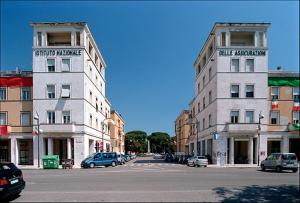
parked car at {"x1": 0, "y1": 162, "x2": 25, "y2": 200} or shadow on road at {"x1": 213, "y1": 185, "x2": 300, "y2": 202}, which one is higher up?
parked car at {"x1": 0, "y1": 162, "x2": 25, "y2": 200}

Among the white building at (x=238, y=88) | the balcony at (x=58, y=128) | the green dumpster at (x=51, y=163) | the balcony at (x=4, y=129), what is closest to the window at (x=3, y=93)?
the balcony at (x=4, y=129)

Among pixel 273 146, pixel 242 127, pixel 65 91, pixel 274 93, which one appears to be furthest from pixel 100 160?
pixel 273 146

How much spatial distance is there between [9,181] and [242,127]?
32978 mm

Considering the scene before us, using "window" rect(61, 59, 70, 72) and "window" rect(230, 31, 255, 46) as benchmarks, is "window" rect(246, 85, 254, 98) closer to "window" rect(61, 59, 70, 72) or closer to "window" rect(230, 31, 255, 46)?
"window" rect(230, 31, 255, 46)

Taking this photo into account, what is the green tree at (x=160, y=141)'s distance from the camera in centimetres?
14175

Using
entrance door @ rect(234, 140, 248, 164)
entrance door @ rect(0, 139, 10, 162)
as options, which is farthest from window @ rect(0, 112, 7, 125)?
entrance door @ rect(234, 140, 248, 164)

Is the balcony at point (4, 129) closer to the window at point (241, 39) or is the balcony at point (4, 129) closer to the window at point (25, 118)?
the window at point (25, 118)

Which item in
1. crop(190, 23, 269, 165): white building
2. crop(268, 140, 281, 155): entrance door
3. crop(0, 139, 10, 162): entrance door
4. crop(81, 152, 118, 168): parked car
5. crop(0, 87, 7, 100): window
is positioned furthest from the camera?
crop(0, 139, 10, 162): entrance door

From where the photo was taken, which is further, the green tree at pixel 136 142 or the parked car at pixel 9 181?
the green tree at pixel 136 142

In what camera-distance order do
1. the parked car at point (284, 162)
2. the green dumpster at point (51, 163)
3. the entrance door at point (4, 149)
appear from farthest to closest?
the entrance door at point (4, 149)
the green dumpster at point (51, 163)
the parked car at point (284, 162)

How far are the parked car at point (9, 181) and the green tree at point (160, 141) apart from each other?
5022 inches

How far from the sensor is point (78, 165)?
4075cm

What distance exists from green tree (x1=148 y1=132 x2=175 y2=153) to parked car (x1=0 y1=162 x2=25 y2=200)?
127562 millimetres

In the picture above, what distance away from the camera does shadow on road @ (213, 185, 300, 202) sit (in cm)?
1190
